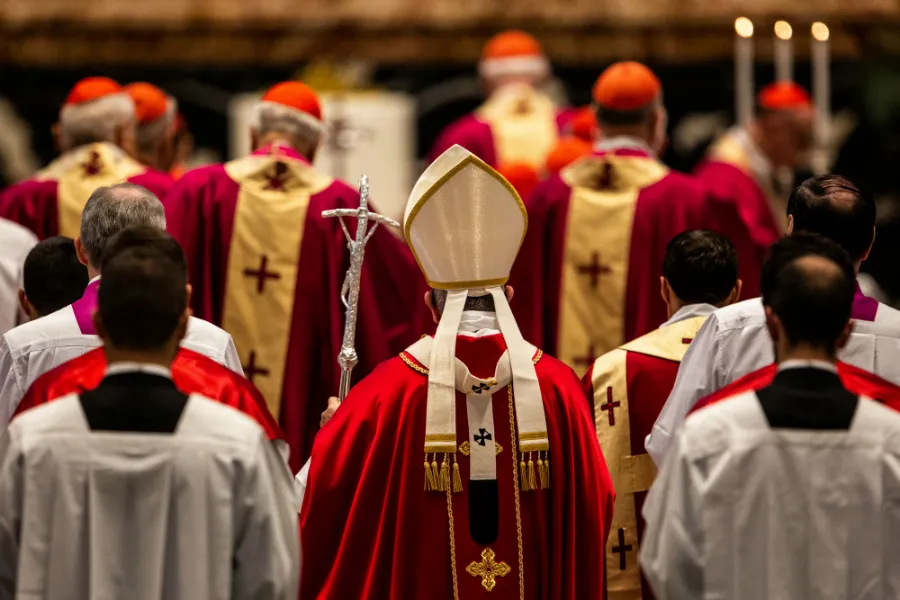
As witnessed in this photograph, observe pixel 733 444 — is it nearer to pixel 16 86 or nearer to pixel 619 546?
pixel 619 546

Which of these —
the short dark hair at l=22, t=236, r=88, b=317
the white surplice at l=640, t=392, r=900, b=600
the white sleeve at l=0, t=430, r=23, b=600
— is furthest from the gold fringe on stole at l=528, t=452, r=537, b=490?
the short dark hair at l=22, t=236, r=88, b=317

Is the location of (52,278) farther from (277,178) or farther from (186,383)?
(277,178)

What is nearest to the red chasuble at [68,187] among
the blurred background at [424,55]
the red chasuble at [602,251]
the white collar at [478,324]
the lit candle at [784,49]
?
the red chasuble at [602,251]

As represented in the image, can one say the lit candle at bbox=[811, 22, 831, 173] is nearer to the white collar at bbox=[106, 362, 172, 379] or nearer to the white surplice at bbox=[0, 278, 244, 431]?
the white surplice at bbox=[0, 278, 244, 431]

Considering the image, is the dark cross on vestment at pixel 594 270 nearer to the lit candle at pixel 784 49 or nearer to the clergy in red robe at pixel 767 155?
the lit candle at pixel 784 49

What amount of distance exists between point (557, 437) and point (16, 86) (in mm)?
8012

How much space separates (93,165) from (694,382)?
3751mm

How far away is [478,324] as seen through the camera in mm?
4801

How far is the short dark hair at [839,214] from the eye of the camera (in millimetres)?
4797

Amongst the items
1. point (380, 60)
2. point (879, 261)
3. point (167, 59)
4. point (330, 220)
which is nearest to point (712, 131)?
point (879, 261)

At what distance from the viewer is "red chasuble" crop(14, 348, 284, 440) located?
14.3 feet

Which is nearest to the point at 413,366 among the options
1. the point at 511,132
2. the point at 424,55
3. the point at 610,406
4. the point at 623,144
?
the point at 610,406

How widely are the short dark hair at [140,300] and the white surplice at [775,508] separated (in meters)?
1.21

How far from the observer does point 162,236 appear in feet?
13.5
